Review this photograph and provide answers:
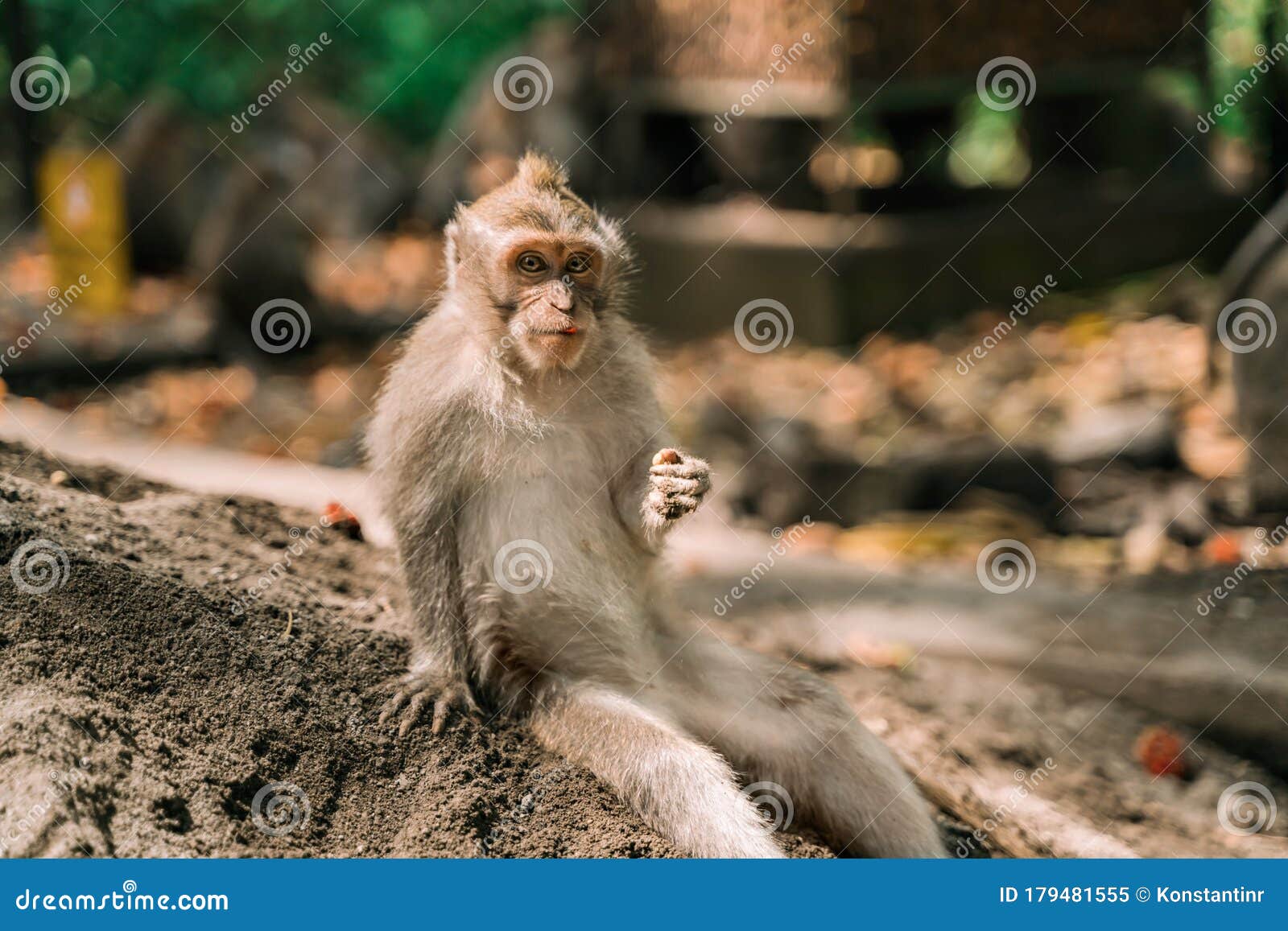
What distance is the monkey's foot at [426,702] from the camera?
4.64 metres

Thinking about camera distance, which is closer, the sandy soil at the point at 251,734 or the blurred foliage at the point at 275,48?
the sandy soil at the point at 251,734

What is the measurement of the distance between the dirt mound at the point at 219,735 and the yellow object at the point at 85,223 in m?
8.87

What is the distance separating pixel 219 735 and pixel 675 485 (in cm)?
173

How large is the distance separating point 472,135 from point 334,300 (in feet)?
11.5

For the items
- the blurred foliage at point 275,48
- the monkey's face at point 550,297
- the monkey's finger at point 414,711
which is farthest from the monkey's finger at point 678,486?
the blurred foliage at point 275,48

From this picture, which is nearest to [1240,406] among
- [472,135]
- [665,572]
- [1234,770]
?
[1234,770]

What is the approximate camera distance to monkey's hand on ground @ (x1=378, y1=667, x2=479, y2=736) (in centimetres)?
464

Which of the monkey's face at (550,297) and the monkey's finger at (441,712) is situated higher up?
the monkey's face at (550,297)

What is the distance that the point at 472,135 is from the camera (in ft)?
53.3

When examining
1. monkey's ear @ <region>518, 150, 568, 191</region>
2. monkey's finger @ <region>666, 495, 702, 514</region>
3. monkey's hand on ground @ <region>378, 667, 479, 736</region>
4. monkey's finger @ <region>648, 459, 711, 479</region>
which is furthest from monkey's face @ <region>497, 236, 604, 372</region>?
monkey's hand on ground @ <region>378, 667, 479, 736</region>

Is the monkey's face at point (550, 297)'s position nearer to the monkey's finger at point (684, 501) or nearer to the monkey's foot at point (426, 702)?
the monkey's finger at point (684, 501)

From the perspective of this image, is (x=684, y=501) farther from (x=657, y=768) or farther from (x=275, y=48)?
(x=275, y=48)

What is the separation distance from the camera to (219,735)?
4395 millimetres

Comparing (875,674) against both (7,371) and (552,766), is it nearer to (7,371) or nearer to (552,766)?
(552,766)
